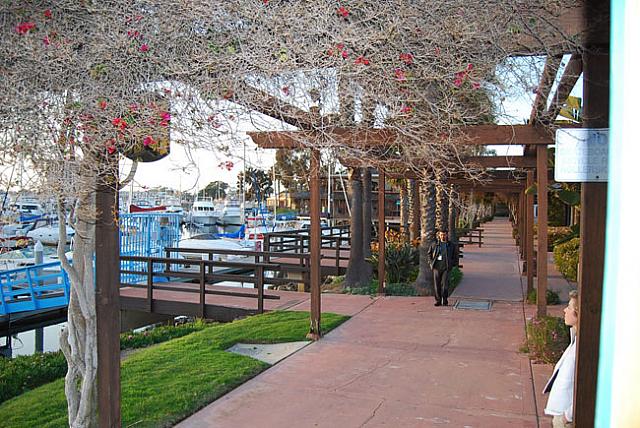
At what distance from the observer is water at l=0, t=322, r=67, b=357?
12.9 meters

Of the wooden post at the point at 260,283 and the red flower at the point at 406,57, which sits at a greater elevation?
the red flower at the point at 406,57

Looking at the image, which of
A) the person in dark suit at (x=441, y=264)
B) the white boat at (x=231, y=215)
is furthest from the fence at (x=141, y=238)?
the white boat at (x=231, y=215)

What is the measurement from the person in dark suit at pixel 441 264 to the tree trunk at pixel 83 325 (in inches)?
316

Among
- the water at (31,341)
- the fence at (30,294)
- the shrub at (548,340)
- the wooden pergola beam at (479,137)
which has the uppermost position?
the wooden pergola beam at (479,137)

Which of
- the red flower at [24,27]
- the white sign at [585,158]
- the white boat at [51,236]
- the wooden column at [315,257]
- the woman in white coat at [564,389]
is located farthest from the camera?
the wooden column at [315,257]

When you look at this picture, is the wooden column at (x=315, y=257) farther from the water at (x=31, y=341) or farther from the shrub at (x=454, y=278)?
the water at (x=31, y=341)

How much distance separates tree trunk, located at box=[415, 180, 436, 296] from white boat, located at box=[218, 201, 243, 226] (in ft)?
172

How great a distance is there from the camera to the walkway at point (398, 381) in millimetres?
5492

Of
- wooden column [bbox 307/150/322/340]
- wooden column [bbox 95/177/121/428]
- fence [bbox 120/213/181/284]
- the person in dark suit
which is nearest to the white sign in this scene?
wooden column [bbox 95/177/121/428]

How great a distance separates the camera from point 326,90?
4219 mm

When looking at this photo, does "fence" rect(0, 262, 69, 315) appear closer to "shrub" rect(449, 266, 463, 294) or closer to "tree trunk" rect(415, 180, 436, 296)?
"tree trunk" rect(415, 180, 436, 296)

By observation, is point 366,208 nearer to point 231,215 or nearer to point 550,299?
point 550,299

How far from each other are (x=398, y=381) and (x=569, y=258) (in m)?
7.57

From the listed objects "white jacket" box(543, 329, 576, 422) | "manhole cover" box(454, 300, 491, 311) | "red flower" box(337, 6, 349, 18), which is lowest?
"manhole cover" box(454, 300, 491, 311)
